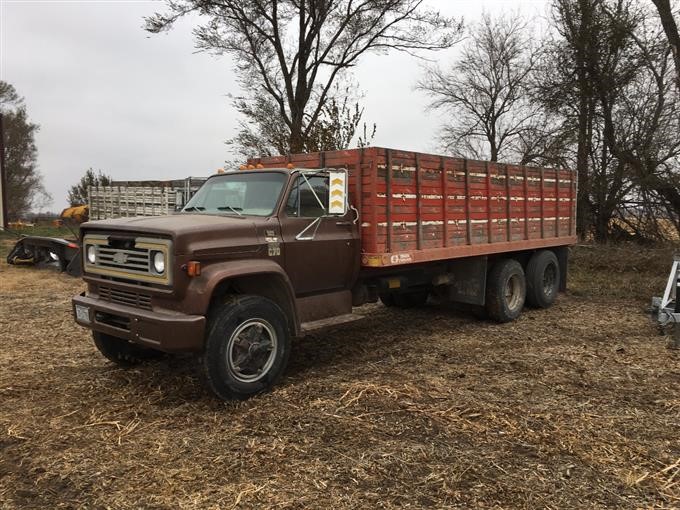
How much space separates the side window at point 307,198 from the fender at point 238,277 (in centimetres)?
65

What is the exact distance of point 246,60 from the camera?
20250 mm

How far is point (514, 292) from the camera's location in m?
8.38

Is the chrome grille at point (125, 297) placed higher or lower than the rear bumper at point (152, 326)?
higher

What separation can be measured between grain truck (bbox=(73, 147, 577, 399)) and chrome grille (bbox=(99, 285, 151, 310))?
2cm

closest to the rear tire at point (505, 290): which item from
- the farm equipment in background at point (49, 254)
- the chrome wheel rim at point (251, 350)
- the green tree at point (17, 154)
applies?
the chrome wheel rim at point (251, 350)

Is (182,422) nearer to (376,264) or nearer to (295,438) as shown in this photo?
(295,438)

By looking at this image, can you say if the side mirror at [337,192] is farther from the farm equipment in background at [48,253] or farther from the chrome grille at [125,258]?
the farm equipment in background at [48,253]

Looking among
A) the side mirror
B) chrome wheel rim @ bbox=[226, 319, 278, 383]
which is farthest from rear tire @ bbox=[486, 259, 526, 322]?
chrome wheel rim @ bbox=[226, 319, 278, 383]

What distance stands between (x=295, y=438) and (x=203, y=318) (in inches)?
45.6

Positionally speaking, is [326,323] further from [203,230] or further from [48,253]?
→ [48,253]

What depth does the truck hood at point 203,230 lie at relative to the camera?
4309 mm

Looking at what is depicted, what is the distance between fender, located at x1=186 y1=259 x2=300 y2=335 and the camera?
14.1 ft

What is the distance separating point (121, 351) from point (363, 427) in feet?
9.13

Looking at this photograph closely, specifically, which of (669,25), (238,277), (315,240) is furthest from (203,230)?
(669,25)
